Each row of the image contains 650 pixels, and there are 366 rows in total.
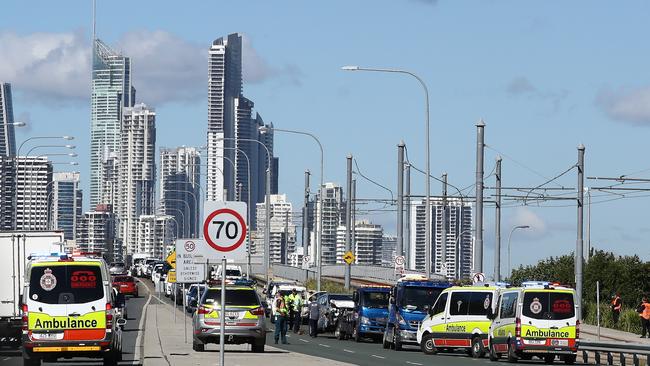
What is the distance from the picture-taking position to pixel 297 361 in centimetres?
3622

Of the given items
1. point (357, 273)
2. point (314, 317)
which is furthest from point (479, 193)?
point (357, 273)

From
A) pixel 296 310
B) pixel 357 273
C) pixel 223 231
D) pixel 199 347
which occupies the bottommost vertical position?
pixel 357 273

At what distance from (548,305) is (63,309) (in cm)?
1317

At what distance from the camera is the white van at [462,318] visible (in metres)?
43.2

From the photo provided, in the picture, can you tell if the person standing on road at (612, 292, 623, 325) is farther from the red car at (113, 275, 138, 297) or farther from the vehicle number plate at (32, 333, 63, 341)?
the vehicle number plate at (32, 333, 63, 341)

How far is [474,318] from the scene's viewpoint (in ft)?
142

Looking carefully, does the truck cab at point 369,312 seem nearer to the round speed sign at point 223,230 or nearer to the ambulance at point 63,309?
the ambulance at point 63,309

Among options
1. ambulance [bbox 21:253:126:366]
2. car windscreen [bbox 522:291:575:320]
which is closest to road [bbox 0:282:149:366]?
ambulance [bbox 21:253:126:366]

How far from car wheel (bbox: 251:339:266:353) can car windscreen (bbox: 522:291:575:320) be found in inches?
268

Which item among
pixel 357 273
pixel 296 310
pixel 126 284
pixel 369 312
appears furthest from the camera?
pixel 357 273

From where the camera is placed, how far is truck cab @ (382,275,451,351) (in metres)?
46.5

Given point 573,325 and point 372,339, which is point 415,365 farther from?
point 372,339

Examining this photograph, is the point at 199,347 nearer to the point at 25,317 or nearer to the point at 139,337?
the point at 139,337

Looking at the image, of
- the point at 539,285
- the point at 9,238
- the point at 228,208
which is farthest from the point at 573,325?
the point at 228,208
